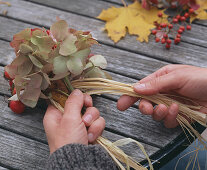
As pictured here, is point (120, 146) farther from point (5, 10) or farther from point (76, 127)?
point (5, 10)

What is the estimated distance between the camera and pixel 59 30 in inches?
38.9

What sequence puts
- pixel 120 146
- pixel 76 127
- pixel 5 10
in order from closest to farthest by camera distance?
pixel 76 127 < pixel 120 146 < pixel 5 10

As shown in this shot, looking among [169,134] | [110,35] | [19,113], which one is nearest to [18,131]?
[19,113]

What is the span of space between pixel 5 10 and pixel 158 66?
2.65ft

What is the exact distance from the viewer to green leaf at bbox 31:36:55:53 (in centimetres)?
94

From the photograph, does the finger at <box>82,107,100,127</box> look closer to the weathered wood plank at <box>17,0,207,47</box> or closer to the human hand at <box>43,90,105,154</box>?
the human hand at <box>43,90,105,154</box>

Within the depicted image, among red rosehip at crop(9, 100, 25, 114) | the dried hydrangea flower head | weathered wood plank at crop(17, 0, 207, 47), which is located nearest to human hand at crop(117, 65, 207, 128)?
the dried hydrangea flower head

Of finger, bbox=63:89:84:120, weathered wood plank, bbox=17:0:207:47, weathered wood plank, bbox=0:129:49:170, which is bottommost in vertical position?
weathered wood plank, bbox=0:129:49:170

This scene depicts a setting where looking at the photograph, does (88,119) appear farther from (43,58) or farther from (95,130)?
(43,58)

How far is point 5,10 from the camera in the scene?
60.5 inches

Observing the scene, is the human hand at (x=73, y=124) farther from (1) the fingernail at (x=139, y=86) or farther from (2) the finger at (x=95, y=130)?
(1) the fingernail at (x=139, y=86)

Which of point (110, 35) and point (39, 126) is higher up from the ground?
point (110, 35)

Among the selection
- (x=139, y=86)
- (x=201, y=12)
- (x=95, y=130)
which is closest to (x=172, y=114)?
(x=139, y=86)

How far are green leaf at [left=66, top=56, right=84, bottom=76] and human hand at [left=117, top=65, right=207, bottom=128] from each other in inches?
7.4
